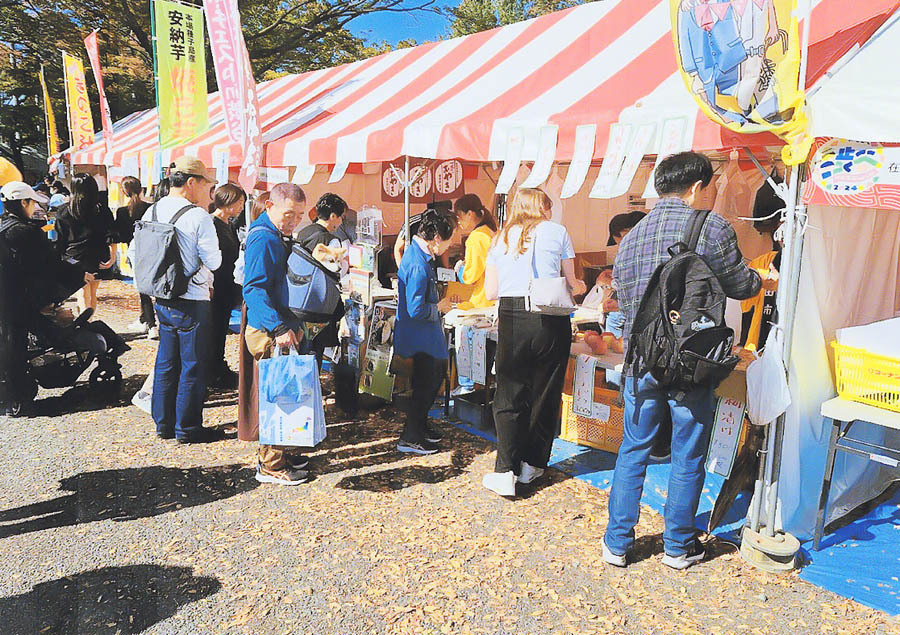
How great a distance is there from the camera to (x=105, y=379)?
548 cm

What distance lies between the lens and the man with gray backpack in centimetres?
407

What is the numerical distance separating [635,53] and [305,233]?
2590 mm

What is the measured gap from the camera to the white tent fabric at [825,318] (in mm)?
2959

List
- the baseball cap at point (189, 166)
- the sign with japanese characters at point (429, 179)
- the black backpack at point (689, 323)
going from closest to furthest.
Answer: the black backpack at point (689, 323) → the baseball cap at point (189, 166) → the sign with japanese characters at point (429, 179)

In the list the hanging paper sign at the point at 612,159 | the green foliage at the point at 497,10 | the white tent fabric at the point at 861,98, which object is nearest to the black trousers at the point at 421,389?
the hanging paper sign at the point at 612,159

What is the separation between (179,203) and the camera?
4145 millimetres

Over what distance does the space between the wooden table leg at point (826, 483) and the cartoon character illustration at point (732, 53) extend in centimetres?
143

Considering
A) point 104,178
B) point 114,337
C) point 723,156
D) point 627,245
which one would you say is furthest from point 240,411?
point 104,178

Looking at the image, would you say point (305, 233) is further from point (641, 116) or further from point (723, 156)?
point (723, 156)

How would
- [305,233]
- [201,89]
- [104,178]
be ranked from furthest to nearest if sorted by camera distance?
[104,178] < [201,89] < [305,233]

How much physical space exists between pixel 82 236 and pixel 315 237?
2930 mm

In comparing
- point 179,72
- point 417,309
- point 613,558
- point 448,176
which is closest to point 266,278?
point 417,309

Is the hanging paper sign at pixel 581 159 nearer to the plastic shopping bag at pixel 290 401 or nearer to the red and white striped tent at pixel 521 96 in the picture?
the red and white striped tent at pixel 521 96

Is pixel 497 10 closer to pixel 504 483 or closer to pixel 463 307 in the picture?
pixel 463 307
